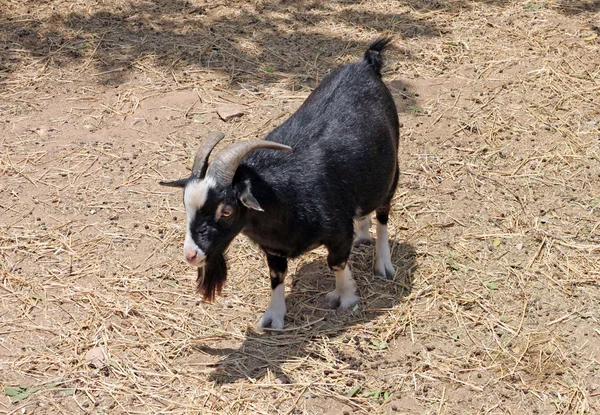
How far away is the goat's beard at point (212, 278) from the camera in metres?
4.87

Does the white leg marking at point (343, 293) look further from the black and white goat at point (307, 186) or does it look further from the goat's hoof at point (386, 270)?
the goat's hoof at point (386, 270)

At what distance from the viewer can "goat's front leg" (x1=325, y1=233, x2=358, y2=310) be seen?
5094 mm

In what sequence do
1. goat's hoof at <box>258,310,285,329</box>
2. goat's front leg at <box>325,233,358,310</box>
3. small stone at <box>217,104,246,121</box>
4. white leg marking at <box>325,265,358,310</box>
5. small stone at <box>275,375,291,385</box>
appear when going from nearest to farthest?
small stone at <box>275,375,291,385</box> < goat's front leg at <box>325,233,358,310</box> < goat's hoof at <box>258,310,285,329</box> < white leg marking at <box>325,265,358,310</box> < small stone at <box>217,104,246,121</box>

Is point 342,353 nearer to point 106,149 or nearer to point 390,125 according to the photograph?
point 390,125

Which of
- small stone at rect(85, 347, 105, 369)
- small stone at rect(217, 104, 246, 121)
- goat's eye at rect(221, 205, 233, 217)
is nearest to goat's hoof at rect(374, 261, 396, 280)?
goat's eye at rect(221, 205, 233, 217)

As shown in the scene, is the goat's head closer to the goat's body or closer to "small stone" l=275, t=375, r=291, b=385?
the goat's body

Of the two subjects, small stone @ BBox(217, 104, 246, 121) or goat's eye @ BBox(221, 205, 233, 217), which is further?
small stone @ BBox(217, 104, 246, 121)

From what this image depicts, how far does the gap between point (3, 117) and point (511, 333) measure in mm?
4906

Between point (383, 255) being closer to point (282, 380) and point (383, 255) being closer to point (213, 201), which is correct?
point (282, 380)

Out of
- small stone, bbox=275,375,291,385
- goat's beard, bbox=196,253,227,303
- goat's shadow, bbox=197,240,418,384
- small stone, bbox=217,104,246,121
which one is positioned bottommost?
small stone, bbox=217,104,246,121

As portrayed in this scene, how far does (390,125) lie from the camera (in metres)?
5.52

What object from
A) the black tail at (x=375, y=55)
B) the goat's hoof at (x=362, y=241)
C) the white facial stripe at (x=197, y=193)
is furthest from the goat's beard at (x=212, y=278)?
the black tail at (x=375, y=55)

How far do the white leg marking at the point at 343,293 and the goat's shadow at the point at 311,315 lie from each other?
0.05 metres

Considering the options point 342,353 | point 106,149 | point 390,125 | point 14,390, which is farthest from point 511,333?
point 106,149
